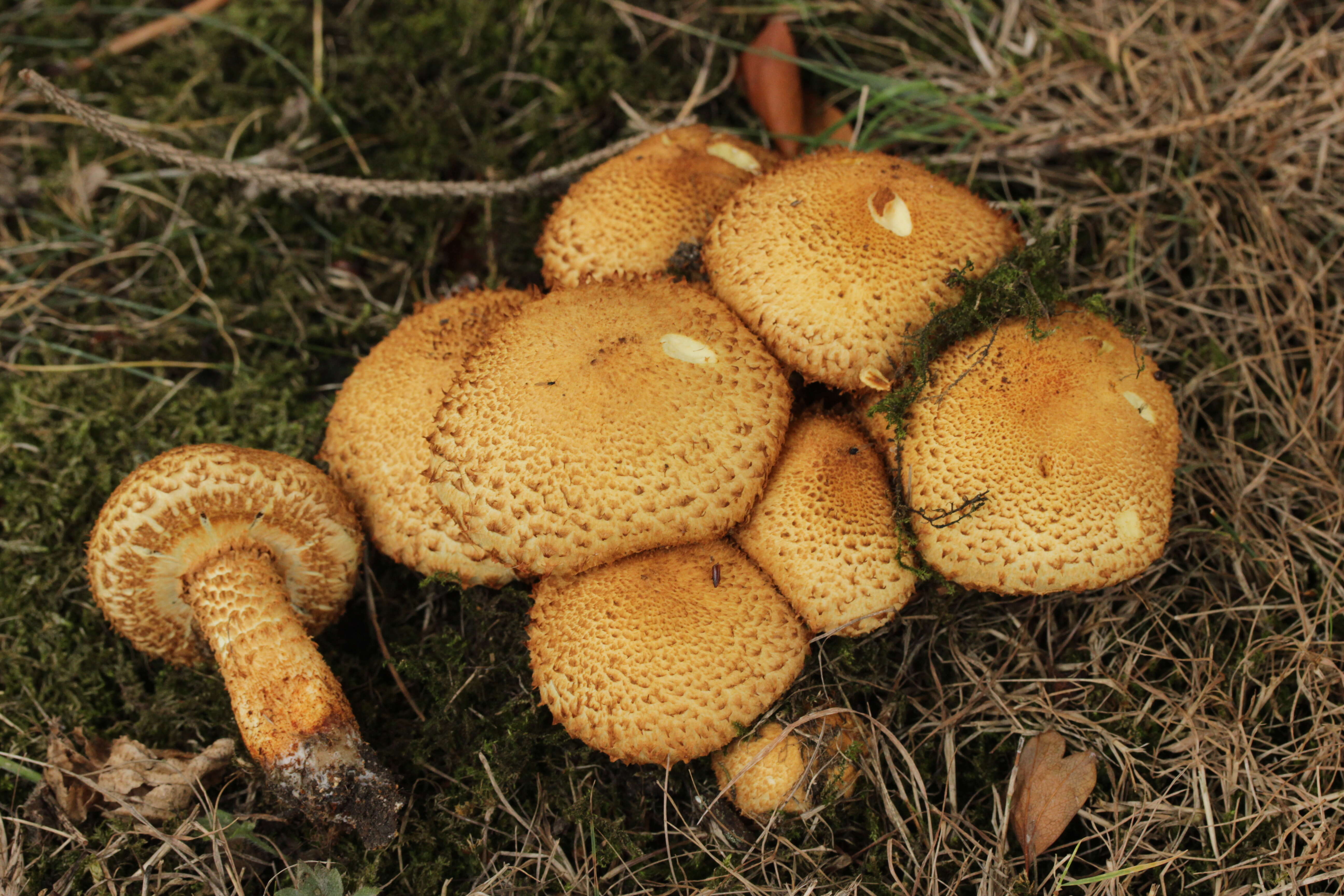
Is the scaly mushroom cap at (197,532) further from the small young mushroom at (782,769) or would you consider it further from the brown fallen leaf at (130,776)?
the small young mushroom at (782,769)

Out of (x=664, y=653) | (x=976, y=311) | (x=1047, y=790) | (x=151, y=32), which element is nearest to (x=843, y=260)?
(x=976, y=311)

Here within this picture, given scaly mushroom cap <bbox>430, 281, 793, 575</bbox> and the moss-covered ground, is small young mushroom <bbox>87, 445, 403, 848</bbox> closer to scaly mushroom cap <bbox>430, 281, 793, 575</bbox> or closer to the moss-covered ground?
the moss-covered ground

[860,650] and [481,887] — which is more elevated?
[860,650]

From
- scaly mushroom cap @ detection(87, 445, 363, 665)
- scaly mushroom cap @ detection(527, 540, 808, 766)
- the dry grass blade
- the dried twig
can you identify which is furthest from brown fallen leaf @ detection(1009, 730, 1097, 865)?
the dry grass blade

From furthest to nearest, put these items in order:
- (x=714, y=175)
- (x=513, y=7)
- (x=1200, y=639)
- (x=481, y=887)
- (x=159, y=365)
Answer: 1. (x=513, y=7)
2. (x=159, y=365)
3. (x=714, y=175)
4. (x=1200, y=639)
5. (x=481, y=887)

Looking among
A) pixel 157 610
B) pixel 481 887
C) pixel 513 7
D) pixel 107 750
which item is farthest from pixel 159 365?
pixel 481 887

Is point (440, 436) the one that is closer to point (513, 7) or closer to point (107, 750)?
point (107, 750)
